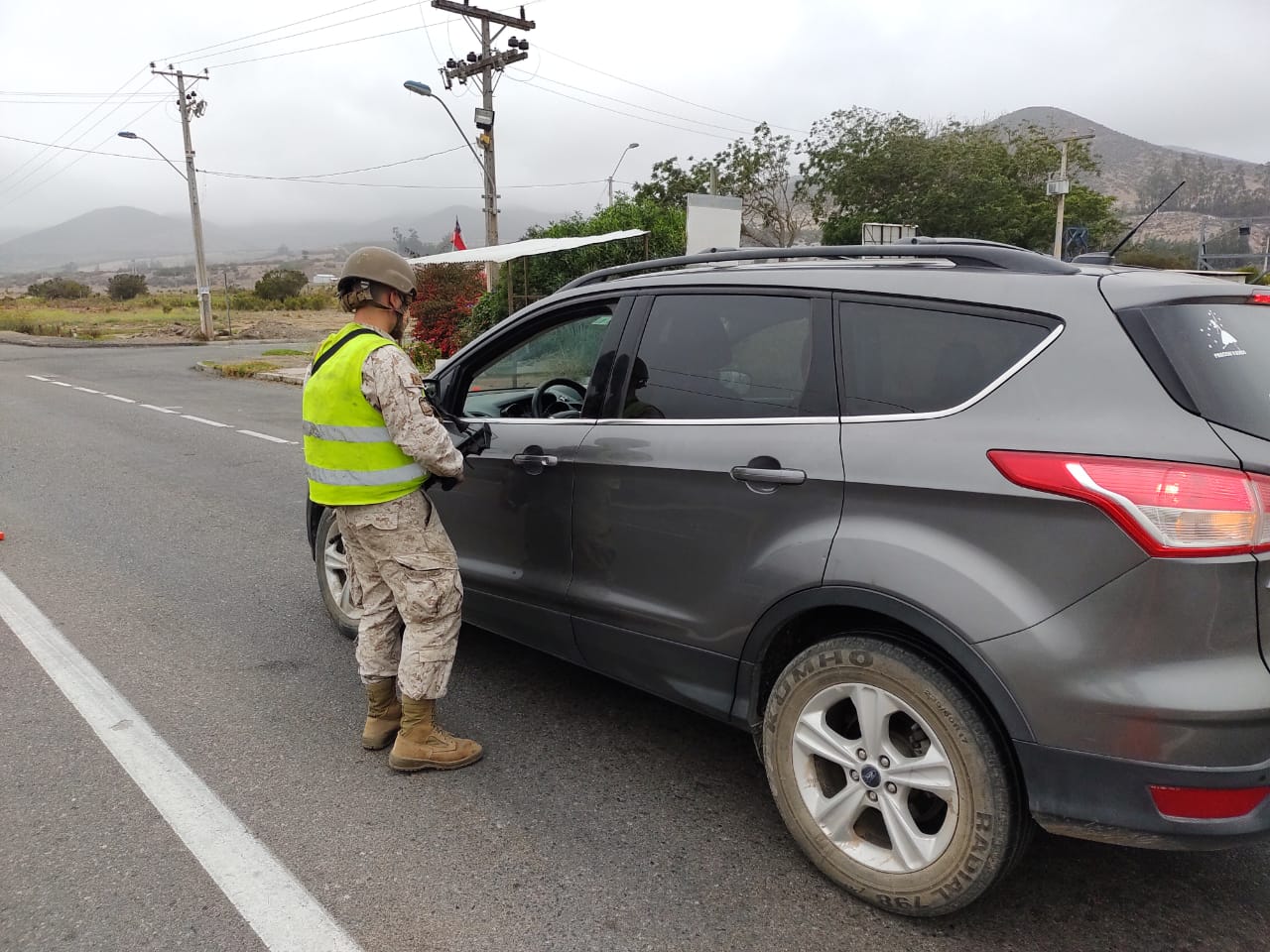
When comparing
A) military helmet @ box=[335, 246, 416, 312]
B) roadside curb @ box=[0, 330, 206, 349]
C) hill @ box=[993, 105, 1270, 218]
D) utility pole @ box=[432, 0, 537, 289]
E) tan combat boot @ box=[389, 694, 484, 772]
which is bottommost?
roadside curb @ box=[0, 330, 206, 349]

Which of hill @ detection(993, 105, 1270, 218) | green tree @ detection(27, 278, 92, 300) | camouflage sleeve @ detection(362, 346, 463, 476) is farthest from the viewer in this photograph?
hill @ detection(993, 105, 1270, 218)

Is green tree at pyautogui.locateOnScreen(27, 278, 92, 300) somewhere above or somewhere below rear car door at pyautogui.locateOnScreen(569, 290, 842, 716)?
above

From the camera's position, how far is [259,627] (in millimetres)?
4746

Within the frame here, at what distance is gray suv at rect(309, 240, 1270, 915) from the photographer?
78.8 inches

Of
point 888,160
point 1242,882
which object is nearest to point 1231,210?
point 888,160

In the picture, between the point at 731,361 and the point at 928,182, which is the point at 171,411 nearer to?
the point at 731,361

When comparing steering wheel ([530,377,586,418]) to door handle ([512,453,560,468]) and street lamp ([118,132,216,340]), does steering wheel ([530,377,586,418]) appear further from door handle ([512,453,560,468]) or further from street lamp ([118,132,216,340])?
street lamp ([118,132,216,340])

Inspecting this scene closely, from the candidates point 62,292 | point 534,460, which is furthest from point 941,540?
point 62,292

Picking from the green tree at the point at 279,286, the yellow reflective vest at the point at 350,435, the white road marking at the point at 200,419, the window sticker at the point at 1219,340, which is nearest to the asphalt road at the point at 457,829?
the yellow reflective vest at the point at 350,435

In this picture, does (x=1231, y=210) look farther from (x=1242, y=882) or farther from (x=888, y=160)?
(x=1242, y=882)

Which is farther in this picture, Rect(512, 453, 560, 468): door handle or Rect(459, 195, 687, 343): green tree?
Rect(459, 195, 687, 343): green tree

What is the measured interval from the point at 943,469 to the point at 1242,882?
1.54 meters

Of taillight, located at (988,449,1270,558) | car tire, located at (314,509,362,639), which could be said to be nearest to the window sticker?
taillight, located at (988,449,1270,558)

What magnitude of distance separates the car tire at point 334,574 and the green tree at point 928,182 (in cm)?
4315
